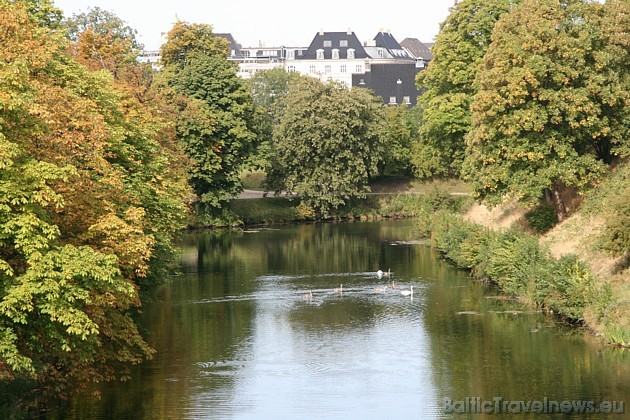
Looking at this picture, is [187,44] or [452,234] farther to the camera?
[187,44]

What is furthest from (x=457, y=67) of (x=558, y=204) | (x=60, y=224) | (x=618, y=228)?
(x=60, y=224)

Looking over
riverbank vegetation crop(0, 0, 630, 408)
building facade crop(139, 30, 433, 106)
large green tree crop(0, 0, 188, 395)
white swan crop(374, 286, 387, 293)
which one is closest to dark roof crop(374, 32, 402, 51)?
building facade crop(139, 30, 433, 106)

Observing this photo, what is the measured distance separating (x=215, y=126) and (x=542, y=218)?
114 feet

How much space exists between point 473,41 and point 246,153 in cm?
2319

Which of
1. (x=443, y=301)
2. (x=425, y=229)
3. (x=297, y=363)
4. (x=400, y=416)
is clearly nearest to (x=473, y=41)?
(x=425, y=229)

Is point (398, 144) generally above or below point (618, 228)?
above

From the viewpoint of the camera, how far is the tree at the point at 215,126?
7781cm

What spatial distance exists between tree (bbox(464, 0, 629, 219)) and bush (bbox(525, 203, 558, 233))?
123 cm

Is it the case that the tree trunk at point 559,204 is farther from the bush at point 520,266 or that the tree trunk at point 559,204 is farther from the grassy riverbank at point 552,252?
the bush at point 520,266

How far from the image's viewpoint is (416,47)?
19338 centimetres

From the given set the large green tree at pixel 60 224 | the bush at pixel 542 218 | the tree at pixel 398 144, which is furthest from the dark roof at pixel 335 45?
the large green tree at pixel 60 224

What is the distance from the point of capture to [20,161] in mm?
25781

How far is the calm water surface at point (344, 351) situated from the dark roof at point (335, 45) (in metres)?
120

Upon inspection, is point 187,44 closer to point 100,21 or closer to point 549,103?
point 100,21
